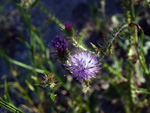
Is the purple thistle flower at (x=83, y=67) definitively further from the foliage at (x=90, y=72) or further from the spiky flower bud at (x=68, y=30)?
the spiky flower bud at (x=68, y=30)

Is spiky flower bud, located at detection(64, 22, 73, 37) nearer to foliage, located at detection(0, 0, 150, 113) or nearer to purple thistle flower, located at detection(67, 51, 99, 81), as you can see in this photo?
foliage, located at detection(0, 0, 150, 113)

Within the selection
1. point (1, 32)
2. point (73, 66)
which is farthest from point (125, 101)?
point (1, 32)

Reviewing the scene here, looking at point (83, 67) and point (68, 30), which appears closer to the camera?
point (83, 67)

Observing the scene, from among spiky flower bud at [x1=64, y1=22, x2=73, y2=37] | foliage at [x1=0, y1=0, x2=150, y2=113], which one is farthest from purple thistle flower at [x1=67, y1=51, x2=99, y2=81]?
spiky flower bud at [x1=64, y1=22, x2=73, y2=37]

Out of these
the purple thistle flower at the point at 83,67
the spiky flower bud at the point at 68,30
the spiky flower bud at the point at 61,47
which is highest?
the spiky flower bud at the point at 68,30

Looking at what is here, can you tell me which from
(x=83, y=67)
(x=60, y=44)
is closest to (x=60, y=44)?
(x=60, y=44)

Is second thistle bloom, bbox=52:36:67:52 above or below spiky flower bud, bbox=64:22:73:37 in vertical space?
below

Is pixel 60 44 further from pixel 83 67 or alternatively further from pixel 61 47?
pixel 83 67

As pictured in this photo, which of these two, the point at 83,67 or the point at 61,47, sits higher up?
the point at 61,47

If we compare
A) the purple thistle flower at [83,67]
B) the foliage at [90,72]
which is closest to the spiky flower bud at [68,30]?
the foliage at [90,72]
